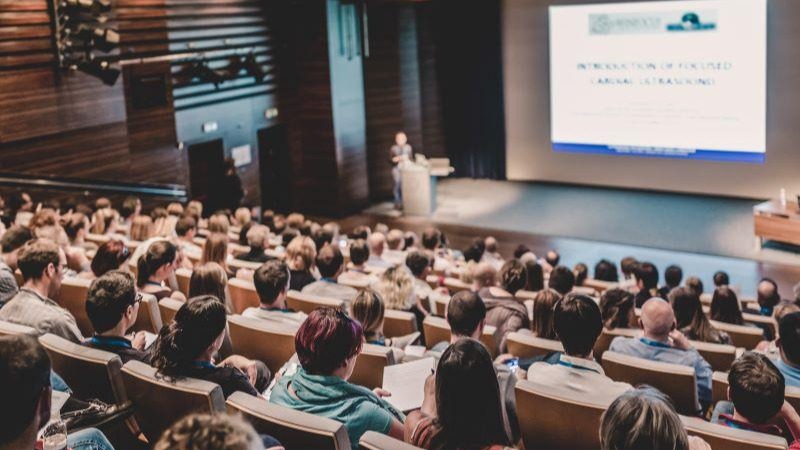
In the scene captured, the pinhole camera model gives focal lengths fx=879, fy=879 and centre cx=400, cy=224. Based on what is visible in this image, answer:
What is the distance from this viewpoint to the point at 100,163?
1043cm

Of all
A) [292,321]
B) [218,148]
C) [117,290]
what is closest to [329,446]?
[117,290]

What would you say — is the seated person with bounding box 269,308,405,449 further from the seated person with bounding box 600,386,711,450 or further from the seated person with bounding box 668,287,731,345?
the seated person with bounding box 668,287,731,345

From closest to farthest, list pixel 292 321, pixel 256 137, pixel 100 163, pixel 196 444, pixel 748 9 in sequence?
pixel 196 444 < pixel 292 321 < pixel 100 163 < pixel 748 9 < pixel 256 137

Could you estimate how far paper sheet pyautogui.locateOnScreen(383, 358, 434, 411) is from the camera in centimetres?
361

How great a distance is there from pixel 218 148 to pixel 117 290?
8.89 metres

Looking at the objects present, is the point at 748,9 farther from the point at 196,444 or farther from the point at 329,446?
the point at 196,444

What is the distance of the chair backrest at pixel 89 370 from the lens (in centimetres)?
351

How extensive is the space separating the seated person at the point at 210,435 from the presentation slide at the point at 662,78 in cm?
1182

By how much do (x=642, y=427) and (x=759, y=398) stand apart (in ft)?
3.57

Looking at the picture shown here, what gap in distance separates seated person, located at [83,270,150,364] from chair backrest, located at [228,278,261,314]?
153cm

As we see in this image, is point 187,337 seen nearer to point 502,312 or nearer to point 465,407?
point 465,407

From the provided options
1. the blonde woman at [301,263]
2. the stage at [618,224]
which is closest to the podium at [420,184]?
the stage at [618,224]

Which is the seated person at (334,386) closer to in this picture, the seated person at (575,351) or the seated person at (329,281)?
the seated person at (575,351)

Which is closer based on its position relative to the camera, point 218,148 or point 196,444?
point 196,444
